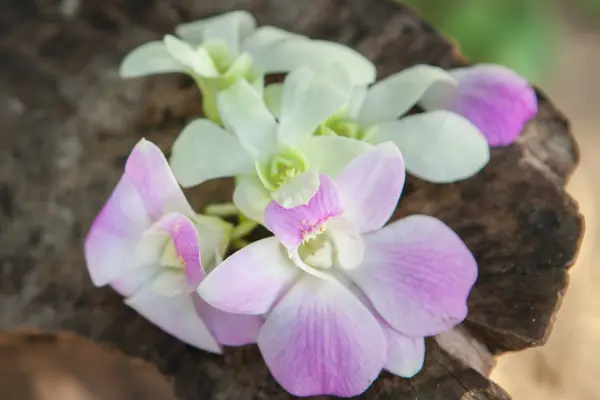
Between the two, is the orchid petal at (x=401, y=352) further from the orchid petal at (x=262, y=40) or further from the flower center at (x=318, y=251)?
the orchid petal at (x=262, y=40)

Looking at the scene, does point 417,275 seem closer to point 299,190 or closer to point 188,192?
point 299,190

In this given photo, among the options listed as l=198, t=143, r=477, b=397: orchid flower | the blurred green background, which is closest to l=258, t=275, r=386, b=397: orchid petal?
l=198, t=143, r=477, b=397: orchid flower

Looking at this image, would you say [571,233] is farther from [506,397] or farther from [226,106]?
[226,106]

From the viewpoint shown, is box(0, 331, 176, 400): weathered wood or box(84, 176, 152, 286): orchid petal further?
box(0, 331, 176, 400): weathered wood

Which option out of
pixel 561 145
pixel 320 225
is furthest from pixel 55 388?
pixel 561 145

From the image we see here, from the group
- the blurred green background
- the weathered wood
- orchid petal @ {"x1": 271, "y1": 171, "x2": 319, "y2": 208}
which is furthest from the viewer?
the blurred green background

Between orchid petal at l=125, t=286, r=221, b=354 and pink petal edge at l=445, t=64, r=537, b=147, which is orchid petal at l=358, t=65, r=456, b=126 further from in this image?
orchid petal at l=125, t=286, r=221, b=354

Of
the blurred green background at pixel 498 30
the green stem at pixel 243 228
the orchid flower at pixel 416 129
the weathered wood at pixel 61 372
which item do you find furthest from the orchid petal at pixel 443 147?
the blurred green background at pixel 498 30

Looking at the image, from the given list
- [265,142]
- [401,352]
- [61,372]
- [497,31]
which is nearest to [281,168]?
[265,142]
